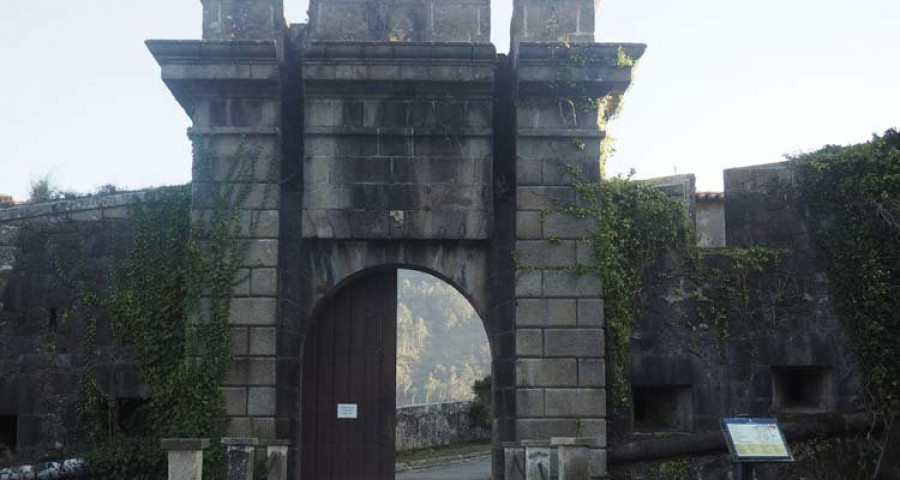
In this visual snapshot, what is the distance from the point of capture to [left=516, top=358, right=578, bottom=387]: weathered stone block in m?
9.09

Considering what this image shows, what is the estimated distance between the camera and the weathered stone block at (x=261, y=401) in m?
9.04

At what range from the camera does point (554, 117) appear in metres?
9.39

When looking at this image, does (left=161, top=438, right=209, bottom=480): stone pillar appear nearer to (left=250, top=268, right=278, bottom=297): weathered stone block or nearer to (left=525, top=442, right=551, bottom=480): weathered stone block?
(left=250, top=268, right=278, bottom=297): weathered stone block

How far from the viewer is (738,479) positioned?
980cm

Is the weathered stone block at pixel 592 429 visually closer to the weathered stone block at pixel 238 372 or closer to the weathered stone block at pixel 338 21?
the weathered stone block at pixel 238 372

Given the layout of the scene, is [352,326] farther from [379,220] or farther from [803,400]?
[803,400]

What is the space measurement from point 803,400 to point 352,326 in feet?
16.1

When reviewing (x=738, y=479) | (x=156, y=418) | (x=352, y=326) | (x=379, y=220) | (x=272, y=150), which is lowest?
(x=738, y=479)

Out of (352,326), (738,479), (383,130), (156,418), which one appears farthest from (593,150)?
(156,418)

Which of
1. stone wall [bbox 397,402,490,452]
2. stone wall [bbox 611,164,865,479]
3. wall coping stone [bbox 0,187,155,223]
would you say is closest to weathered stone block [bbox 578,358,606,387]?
stone wall [bbox 611,164,865,479]

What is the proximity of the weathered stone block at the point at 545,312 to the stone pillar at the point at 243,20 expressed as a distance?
363 centimetres

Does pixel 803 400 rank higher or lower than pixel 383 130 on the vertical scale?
lower

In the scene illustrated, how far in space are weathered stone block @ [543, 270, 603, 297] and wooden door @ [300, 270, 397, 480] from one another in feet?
5.48

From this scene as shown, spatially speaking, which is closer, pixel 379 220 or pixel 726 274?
pixel 379 220
